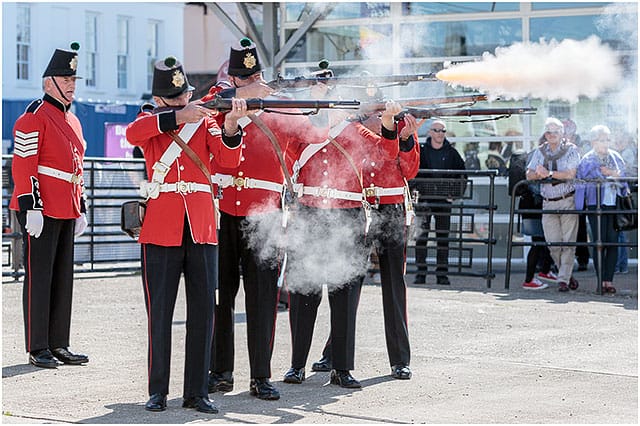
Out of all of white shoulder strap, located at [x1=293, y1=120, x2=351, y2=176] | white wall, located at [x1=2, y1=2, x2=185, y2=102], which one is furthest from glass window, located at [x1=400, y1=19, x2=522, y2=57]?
white wall, located at [x1=2, y1=2, x2=185, y2=102]

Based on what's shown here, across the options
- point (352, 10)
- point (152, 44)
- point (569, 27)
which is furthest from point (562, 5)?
point (152, 44)

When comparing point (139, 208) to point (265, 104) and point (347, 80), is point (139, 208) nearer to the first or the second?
point (265, 104)

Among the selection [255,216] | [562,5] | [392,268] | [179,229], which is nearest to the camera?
[179,229]

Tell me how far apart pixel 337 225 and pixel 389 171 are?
0.61 metres

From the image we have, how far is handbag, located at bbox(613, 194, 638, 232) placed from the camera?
534 inches

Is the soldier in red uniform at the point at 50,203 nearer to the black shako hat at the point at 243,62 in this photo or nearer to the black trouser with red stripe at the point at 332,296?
the black trouser with red stripe at the point at 332,296

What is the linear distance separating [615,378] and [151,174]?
3444mm

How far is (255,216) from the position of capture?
7.52m

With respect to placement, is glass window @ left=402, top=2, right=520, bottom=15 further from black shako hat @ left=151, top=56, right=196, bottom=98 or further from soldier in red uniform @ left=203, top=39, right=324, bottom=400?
black shako hat @ left=151, top=56, right=196, bottom=98

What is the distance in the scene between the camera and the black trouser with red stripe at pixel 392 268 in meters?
8.44

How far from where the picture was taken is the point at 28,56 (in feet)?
110

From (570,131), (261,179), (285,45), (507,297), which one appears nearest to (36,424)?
(261,179)

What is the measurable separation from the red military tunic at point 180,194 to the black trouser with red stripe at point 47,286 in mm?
2043

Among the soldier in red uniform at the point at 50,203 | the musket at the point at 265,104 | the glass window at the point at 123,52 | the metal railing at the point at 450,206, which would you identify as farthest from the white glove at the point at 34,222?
the glass window at the point at 123,52
